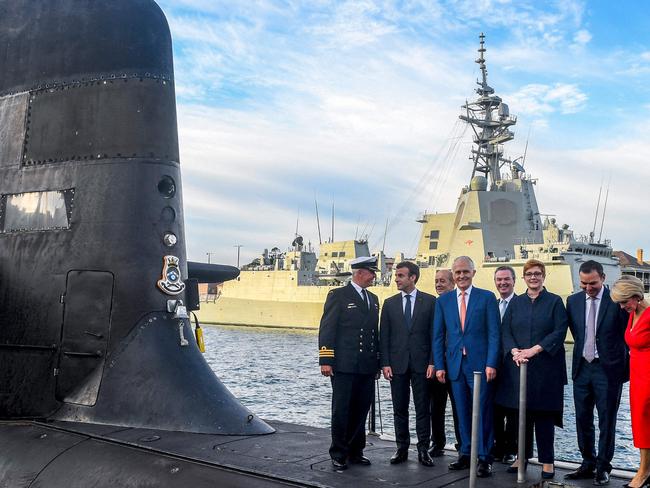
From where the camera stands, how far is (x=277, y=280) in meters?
60.4

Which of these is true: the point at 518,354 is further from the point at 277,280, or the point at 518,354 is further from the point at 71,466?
the point at 277,280

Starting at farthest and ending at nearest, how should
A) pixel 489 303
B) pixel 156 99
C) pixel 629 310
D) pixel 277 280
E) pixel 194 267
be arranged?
1. pixel 277 280
2. pixel 194 267
3. pixel 156 99
4. pixel 489 303
5. pixel 629 310

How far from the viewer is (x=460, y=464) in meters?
5.32

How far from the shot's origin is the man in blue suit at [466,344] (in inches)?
215

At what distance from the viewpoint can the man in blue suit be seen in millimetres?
5473

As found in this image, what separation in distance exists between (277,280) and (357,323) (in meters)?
54.9

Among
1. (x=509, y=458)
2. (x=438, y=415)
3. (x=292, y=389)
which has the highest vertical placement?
(x=438, y=415)

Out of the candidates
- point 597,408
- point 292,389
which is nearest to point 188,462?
point 597,408

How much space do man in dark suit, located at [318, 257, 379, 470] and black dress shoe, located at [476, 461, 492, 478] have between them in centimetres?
89

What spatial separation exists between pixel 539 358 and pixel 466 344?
23.3 inches

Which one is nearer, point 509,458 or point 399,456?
point 399,456

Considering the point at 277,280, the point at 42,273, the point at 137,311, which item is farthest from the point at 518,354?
the point at 277,280

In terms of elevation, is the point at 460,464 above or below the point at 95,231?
below

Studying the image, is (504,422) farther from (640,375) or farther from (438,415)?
(640,375)
